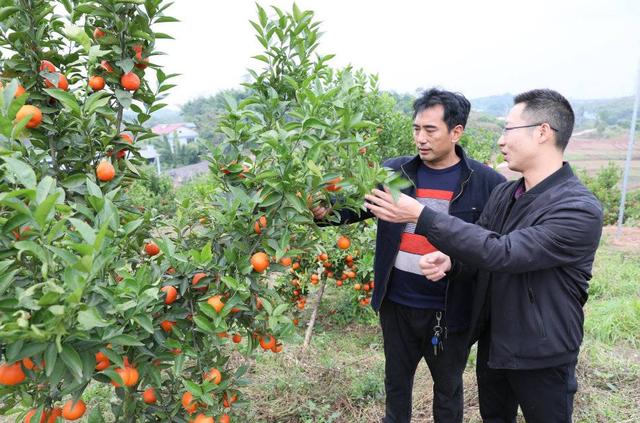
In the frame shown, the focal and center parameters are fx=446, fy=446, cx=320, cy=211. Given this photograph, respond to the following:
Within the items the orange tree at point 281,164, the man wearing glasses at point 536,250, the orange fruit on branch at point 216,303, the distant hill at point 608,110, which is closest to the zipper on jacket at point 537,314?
the man wearing glasses at point 536,250

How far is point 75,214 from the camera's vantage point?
1269mm

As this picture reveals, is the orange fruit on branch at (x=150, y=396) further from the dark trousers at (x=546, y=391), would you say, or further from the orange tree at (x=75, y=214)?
the dark trousers at (x=546, y=391)

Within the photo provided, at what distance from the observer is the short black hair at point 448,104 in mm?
1983

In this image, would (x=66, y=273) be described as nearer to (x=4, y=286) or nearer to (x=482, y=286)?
(x=4, y=286)

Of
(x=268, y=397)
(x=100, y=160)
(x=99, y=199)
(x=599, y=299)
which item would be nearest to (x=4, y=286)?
(x=99, y=199)

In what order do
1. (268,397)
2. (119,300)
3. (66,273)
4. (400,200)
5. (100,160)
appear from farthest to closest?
(268,397)
(400,200)
(100,160)
(119,300)
(66,273)

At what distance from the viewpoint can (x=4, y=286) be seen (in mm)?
880

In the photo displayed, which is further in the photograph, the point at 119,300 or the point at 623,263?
the point at 623,263

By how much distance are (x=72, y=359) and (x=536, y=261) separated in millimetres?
1351

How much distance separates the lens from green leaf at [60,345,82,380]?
0.91 m

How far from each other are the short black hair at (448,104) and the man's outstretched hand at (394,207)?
0.61 metres

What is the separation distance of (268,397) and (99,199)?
7.30 feet

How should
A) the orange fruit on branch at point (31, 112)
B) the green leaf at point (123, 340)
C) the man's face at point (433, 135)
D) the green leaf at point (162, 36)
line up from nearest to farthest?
1. the green leaf at point (123, 340)
2. the orange fruit on branch at point (31, 112)
3. the green leaf at point (162, 36)
4. the man's face at point (433, 135)

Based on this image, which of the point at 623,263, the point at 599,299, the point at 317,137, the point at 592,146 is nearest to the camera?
the point at 317,137
